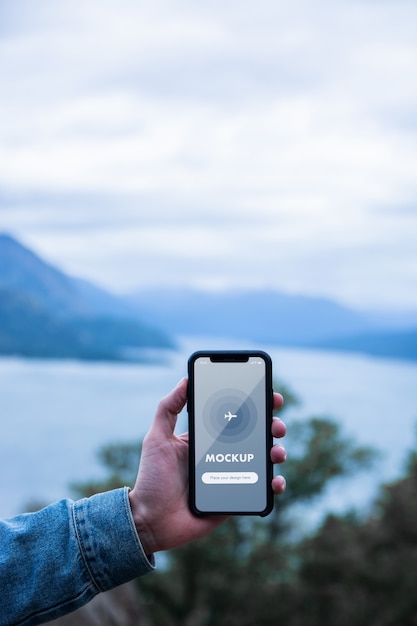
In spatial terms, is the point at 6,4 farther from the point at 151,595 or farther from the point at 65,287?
the point at 151,595

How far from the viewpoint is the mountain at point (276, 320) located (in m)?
4.55

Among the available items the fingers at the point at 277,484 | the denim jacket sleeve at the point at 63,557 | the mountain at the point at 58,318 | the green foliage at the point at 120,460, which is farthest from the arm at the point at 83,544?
the mountain at the point at 58,318

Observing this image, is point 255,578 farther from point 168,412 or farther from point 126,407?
point 168,412

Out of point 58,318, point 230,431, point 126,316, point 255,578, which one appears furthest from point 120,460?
point 230,431

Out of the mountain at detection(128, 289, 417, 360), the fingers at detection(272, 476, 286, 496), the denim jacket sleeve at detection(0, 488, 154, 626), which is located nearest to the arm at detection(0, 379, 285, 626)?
the denim jacket sleeve at detection(0, 488, 154, 626)

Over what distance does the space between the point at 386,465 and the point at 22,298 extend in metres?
2.45

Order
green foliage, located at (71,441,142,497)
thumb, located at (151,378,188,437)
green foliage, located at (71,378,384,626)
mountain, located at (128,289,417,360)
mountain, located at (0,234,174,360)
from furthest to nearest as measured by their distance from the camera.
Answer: mountain, located at (0,234,174,360)
mountain, located at (128,289,417,360)
green foliage, located at (71,441,142,497)
green foliage, located at (71,378,384,626)
thumb, located at (151,378,188,437)

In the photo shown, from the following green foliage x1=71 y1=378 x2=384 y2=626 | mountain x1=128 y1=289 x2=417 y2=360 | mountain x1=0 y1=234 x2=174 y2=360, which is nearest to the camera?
green foliage x1=71 y1=378 x2=384 y2=626

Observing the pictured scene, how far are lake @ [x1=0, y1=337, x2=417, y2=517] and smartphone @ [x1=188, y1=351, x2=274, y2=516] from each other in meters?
2.95

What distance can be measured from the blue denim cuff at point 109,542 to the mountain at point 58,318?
13.3 feet

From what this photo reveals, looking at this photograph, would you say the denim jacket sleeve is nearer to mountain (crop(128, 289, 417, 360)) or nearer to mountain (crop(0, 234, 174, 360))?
mountain (crop(128, 289, 417, 360))

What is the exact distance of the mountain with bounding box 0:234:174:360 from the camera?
5.00 meters

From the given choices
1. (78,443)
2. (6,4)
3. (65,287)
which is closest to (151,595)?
(78,443)

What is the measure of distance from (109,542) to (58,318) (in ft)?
14.5
